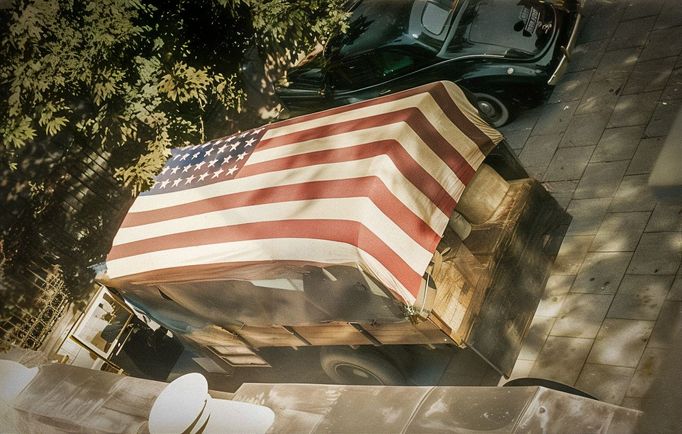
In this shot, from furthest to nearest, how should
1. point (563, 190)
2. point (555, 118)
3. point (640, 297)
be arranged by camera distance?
point (555, 118) → point (563, 190) → point (640, 297)

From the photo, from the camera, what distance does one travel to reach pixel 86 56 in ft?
20.7

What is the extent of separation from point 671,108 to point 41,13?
26.2 feet

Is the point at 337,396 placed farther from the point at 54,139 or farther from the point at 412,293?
the point at 54,139

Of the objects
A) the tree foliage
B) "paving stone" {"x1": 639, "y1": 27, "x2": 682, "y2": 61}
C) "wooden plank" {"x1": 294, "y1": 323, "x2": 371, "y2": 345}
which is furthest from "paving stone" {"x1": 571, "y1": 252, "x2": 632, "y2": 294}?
the tree foliage

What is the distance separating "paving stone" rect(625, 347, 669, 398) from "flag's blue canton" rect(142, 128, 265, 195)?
416 centimetres

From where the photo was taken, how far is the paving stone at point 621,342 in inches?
174

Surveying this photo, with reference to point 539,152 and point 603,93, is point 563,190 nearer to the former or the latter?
point 539,152

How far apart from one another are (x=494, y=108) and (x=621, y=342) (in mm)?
3994

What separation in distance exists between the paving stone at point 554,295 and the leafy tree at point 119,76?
16.0ft

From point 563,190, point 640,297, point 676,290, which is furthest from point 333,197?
point 563,190

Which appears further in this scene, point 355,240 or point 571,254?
point 571,254

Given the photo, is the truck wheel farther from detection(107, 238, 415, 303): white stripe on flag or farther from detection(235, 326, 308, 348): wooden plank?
detection(107, 238, 415, 303): white stripe on flag

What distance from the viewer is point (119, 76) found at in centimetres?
653

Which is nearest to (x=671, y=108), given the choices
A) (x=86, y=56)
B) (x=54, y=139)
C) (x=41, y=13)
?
(x=86, y=56)
